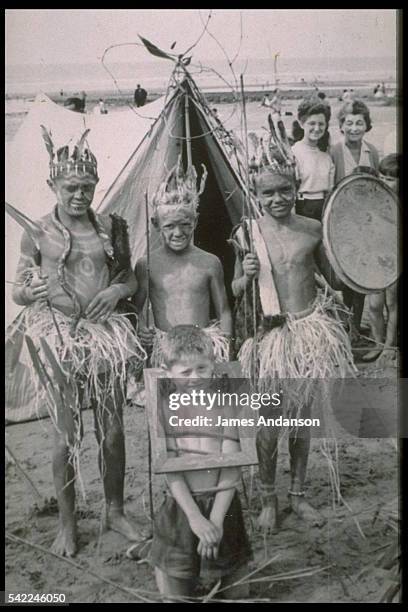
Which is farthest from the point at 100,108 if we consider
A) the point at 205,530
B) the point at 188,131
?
the point at 205,530

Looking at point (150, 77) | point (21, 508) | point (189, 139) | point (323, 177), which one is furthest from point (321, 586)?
point (150, 77)

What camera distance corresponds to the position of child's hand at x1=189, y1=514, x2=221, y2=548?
2502 mm

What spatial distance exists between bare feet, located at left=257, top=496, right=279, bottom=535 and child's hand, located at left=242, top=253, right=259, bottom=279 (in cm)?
82

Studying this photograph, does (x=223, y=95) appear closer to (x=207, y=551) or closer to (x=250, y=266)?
(x=250, y=266)

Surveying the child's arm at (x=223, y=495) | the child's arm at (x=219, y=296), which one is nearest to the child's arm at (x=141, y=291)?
the child's arm at (x=219, y=296)

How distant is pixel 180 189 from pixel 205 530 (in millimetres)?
1195

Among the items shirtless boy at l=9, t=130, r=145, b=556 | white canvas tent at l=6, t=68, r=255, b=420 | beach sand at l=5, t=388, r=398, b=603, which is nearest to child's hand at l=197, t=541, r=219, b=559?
beach sand at l=5, t=388, r=398, b=603

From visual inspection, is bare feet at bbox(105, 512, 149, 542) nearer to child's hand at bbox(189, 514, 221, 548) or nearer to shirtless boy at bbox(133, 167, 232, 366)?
child's hand at bbox(189, 514, 221, 548)

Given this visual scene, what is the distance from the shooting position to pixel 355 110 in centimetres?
272

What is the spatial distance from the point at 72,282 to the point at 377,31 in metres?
1.45

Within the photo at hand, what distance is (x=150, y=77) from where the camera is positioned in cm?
271

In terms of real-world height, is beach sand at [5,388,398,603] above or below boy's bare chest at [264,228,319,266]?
below

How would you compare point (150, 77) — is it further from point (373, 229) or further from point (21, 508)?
point (21, 508)

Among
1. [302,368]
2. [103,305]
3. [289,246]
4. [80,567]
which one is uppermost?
[289,246]
